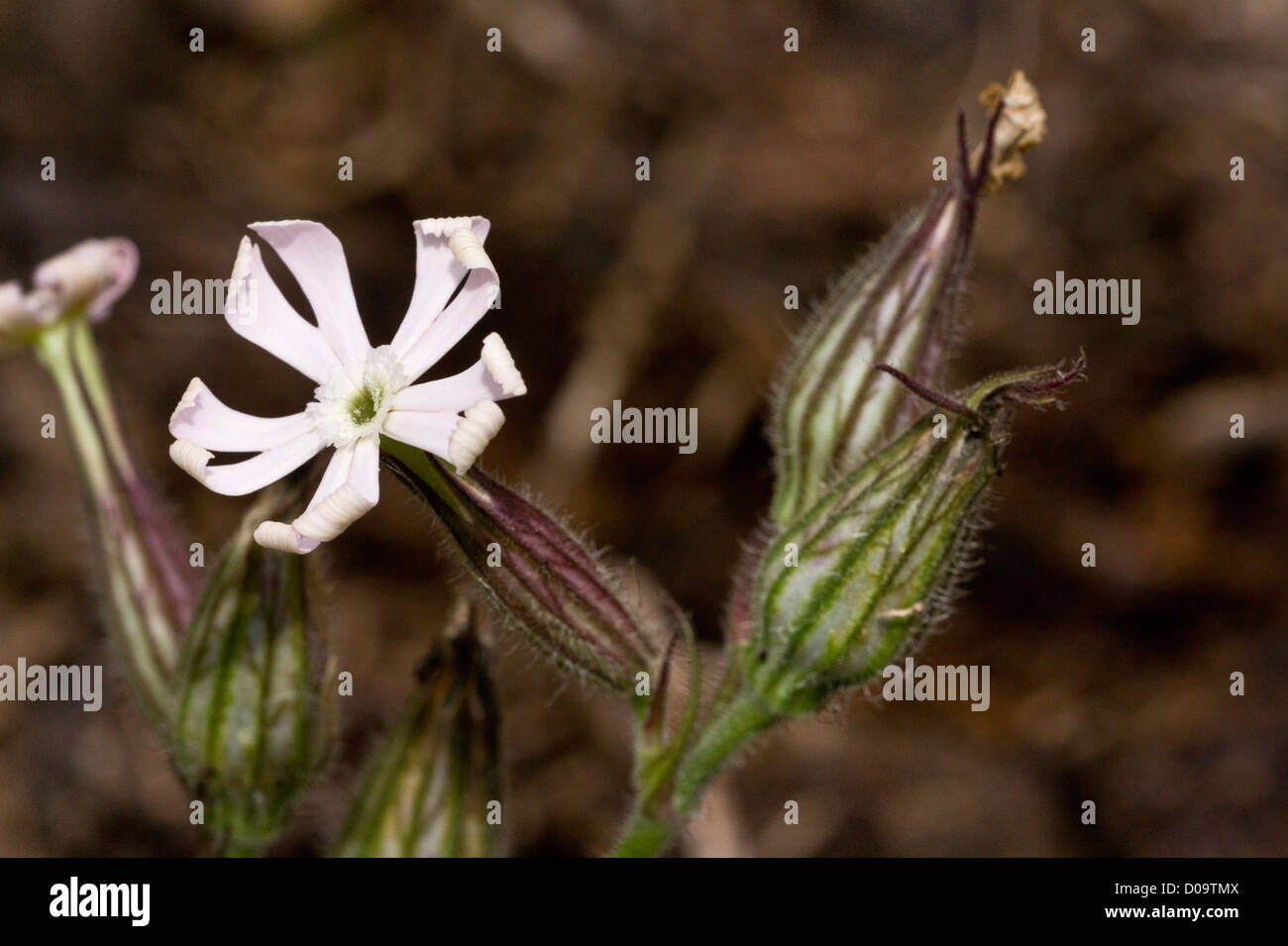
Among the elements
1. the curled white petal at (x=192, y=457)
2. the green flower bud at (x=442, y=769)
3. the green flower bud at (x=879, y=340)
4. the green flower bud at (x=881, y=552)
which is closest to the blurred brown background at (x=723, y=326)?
the green flower bud at (x=442, y=769)

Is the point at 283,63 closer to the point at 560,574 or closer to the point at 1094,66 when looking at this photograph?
the point at 1094,66

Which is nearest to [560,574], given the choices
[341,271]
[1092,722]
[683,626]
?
[683,626]

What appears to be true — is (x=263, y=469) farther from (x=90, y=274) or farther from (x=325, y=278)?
(x=90, y=274)

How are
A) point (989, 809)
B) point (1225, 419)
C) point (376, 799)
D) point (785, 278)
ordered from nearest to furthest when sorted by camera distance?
point (376, 799), point (989, 809), point (1225, 419), point (785, 278)

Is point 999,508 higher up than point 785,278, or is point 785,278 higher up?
point 785,278

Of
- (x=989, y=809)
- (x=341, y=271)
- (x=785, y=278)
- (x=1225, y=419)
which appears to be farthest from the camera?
(x=785, y=278)

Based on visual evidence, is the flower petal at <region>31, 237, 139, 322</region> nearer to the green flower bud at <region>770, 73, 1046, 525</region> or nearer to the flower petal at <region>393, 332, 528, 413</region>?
the flower petal at <region>393, 332, 528, 413</region>
